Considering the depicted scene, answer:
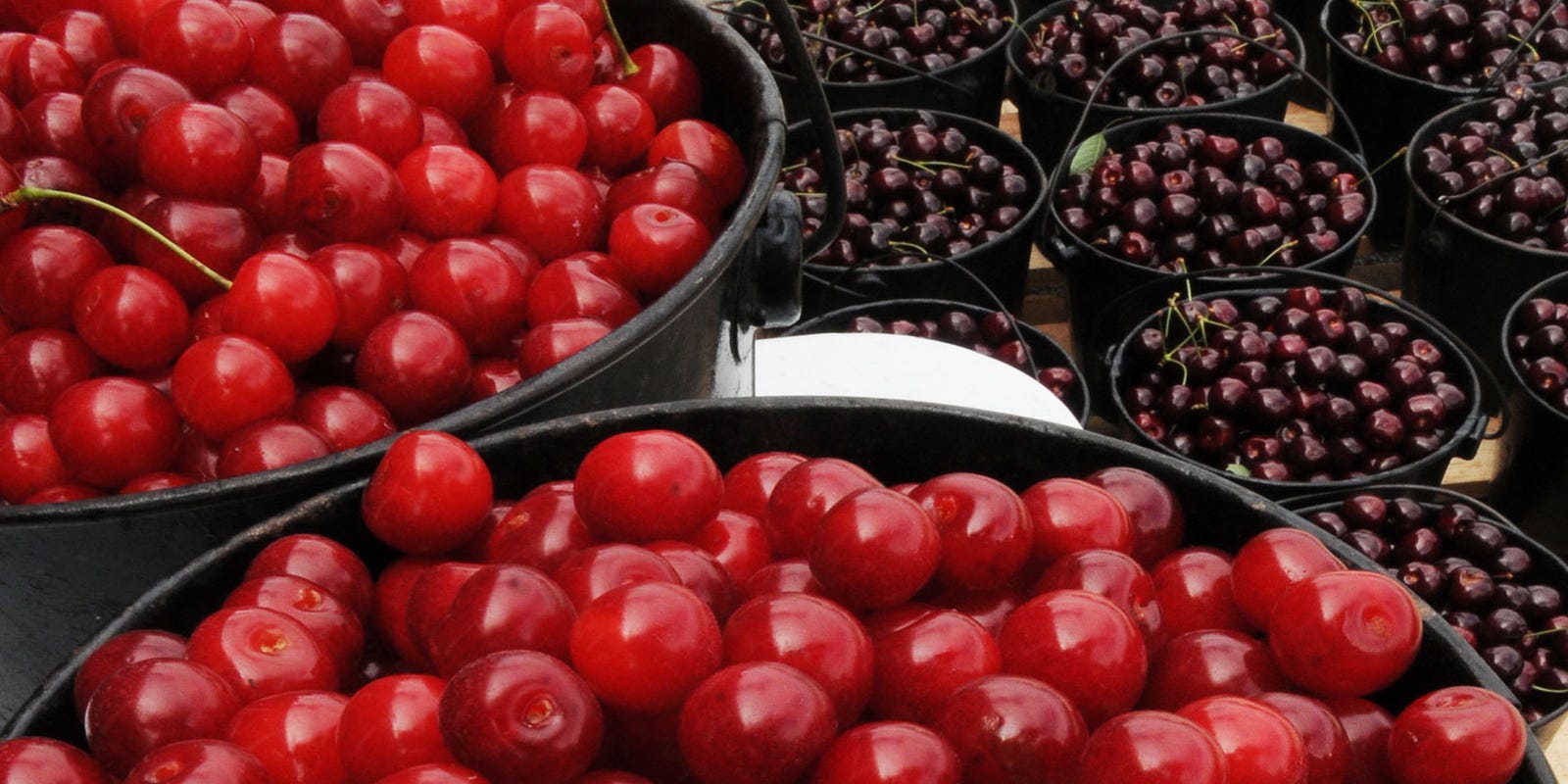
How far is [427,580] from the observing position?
0.72 m

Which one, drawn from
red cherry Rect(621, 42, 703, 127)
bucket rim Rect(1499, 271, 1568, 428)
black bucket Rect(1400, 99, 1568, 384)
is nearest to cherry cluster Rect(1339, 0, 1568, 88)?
black bucket Rect(1400, 99, 1568, 384)

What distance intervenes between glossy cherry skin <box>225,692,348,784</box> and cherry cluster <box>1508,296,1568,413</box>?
5.59 ft

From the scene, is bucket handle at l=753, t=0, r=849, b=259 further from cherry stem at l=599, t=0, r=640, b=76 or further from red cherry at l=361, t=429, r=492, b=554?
red cherry at l=361, t=429, r=492, b=554

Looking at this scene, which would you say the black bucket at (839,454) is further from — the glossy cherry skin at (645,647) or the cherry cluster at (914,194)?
the cherry cluster at (914,194)

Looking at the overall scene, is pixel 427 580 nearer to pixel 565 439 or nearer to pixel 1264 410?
pixel 565 439

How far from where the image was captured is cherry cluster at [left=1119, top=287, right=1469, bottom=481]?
1752 millimetres

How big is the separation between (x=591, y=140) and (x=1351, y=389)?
3.78 feet

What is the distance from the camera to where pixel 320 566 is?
76 centimetres

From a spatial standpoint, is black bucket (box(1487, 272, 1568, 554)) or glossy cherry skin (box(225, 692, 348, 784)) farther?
black bucket (box(1487, 272, 1568, 554))

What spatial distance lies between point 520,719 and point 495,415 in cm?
39

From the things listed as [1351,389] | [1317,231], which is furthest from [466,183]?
[1317,231]

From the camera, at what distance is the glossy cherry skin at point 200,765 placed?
21.7 inches

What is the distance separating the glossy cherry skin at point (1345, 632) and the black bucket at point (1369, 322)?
85 cm

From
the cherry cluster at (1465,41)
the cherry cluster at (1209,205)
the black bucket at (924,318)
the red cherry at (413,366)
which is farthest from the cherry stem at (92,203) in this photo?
the cherry cluster at (1465,41)
